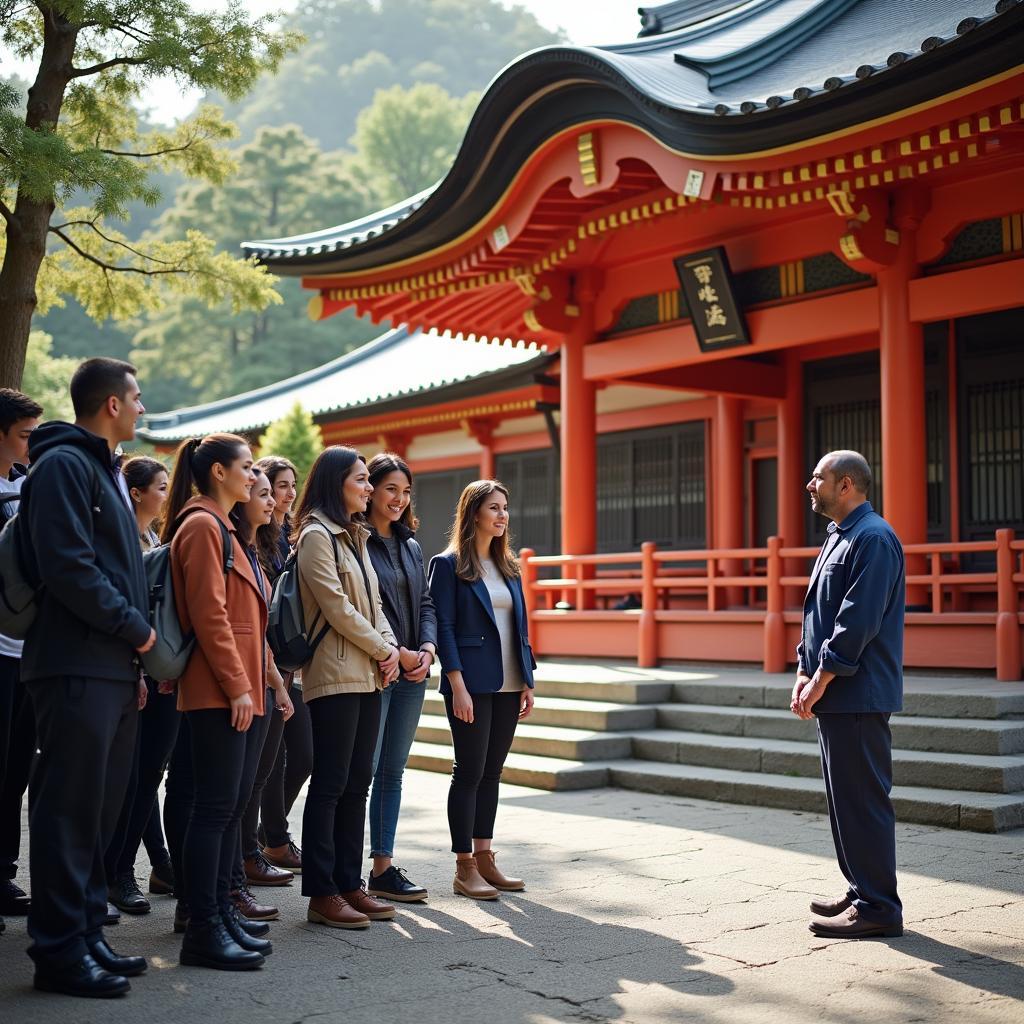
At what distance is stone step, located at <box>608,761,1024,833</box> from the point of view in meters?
6.50

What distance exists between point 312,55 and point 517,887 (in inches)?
3141

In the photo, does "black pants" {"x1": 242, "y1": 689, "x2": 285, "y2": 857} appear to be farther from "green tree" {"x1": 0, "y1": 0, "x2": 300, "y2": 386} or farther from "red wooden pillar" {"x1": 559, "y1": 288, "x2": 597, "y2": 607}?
"red wooden pillar" {"x1": 559, "y1": 288, "x2": 597, "y2": 607}

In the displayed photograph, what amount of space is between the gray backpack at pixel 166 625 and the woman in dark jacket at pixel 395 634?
3.34 ft

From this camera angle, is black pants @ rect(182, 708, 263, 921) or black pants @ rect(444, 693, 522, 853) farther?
black pants @ rect(444, 693, 522, 853)

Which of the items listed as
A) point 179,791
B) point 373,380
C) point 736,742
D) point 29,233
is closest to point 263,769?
point 179,791

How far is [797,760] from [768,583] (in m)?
2.19

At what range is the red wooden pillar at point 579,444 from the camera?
11.8 m

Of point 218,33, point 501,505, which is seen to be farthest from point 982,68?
point 218,33

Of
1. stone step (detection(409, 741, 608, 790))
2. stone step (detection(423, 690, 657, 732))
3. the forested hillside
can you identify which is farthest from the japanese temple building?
the forested hillside

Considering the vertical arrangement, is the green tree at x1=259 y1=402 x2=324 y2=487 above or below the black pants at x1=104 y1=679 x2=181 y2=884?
above


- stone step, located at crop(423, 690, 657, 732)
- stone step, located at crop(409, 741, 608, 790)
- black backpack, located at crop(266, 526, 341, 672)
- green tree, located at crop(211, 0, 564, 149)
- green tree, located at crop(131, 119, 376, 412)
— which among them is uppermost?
green tree, located at crop(211, 0, 564, 149)

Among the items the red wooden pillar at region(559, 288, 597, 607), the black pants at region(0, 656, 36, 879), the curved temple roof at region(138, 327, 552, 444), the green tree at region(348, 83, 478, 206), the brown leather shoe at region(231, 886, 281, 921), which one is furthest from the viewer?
the green tree at region(348, 83, 478, 206)

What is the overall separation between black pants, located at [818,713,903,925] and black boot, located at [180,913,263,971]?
2.16 metres

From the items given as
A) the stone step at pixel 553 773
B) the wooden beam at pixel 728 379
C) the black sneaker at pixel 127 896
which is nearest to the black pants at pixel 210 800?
the black sneaker at pixel 127 896
